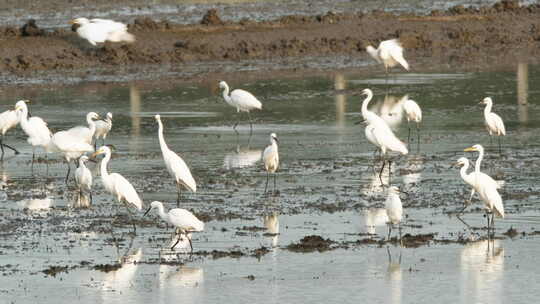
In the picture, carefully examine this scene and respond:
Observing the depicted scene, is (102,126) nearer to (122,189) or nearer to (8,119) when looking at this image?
(8,119)

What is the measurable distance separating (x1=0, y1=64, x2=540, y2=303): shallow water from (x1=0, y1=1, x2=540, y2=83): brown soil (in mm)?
8107

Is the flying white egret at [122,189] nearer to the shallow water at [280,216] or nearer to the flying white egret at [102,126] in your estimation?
the shallow water at [280,216]

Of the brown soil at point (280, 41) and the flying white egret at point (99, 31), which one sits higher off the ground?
the brown soil at point (280, 41)

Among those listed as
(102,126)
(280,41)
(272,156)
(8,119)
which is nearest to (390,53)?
(280,41)

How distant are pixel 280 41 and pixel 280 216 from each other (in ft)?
78.4

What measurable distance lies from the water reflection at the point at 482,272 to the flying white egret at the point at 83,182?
5603 millimetres

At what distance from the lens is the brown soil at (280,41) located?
1439 inches

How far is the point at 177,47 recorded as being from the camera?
38.4 meters

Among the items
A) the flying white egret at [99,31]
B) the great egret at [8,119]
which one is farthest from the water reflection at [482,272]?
the flying white egret at [99,31]

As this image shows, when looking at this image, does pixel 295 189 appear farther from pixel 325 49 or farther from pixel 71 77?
pixel 325 49

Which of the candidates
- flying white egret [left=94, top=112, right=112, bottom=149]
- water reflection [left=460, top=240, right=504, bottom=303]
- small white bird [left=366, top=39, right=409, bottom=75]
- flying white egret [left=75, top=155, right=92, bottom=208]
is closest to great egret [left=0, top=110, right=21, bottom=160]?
flying white egret [left=94, top=112, right=112, bottom=149]

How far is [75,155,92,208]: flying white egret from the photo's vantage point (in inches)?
685

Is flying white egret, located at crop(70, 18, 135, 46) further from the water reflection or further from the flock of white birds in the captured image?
the water reflection

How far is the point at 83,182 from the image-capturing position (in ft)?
57.2
